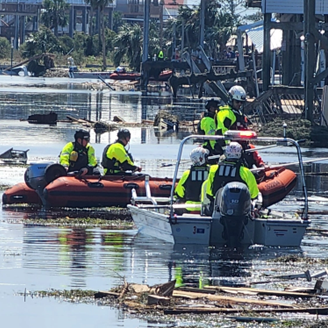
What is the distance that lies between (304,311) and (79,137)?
29.7 ft

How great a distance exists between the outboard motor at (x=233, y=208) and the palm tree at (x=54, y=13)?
111890 mm

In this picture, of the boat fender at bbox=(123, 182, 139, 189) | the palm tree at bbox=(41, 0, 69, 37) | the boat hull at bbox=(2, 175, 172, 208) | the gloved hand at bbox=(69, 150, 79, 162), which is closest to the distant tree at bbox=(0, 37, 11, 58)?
the palm tree at bbox=(41, 0, 69, 37)

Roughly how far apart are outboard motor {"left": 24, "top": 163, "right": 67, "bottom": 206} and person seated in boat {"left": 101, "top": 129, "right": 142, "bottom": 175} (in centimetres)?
77

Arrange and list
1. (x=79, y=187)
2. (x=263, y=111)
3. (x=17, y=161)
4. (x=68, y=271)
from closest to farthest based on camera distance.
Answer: (x=68, y=271)
(x=79, y=187)
(x=17, y=161)
(x=263, y=111)

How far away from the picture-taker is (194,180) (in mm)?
14727

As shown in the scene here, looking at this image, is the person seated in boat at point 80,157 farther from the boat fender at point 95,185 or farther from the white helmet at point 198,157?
the white helmet at point 198,157

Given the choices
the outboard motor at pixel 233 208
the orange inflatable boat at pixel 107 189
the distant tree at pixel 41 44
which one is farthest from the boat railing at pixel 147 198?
the distant tree at pixel 41 44

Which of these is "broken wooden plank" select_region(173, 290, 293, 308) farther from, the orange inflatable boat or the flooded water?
the orange inflatable boat

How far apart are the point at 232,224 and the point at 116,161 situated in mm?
5290

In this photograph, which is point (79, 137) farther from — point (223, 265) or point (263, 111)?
point (263, 111)

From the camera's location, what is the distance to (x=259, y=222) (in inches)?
539

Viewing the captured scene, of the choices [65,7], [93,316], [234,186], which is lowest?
[93,316]

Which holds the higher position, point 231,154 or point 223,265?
point 231,154

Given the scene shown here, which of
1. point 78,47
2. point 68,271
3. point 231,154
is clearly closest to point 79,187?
point 231,154
